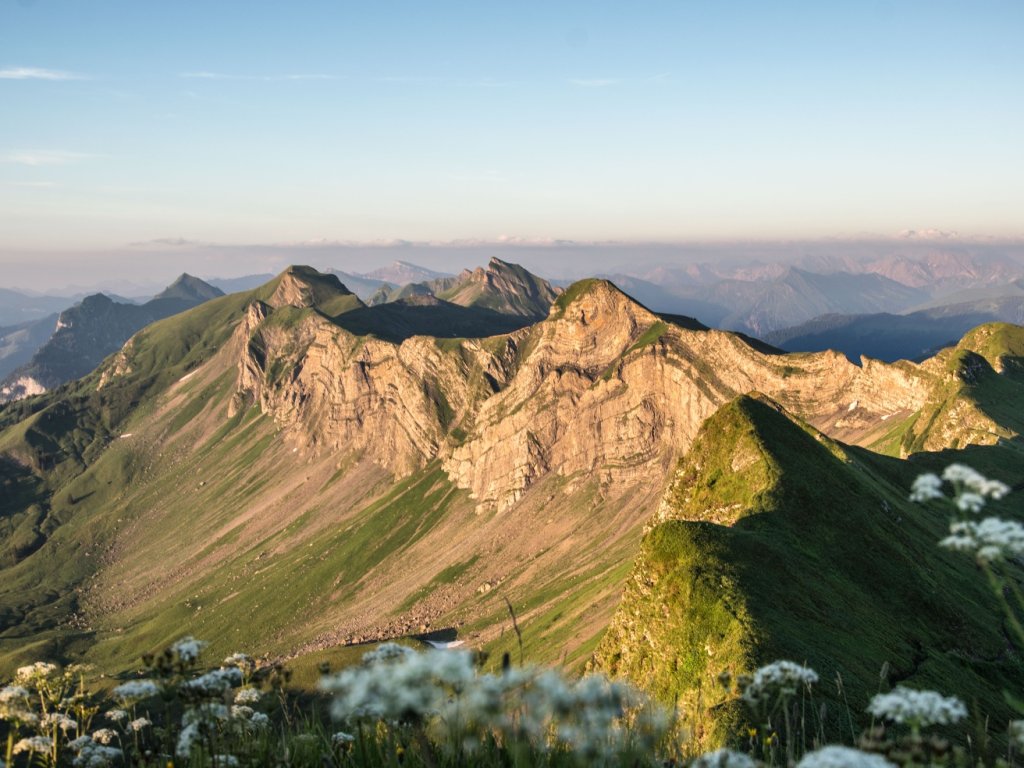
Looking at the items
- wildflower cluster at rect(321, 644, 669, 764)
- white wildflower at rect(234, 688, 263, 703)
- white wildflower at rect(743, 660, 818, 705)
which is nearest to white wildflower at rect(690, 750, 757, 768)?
wildflower cluster at rect(321, 644, 669, 764)

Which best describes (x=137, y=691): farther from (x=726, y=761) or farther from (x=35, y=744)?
(x=726, y=761)

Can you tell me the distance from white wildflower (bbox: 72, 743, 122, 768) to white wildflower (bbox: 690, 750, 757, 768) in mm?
10849

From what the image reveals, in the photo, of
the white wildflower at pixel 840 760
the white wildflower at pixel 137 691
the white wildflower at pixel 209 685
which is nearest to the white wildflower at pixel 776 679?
the white wildflower at pixel 840 760

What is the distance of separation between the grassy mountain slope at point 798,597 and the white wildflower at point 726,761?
73.8 feet

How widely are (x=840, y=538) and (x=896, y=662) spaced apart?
19.5m

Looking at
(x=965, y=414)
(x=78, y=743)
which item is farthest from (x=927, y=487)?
(x=965, y=414)

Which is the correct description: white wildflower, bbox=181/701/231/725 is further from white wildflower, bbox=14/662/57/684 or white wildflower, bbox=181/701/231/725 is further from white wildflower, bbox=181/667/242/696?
white wildflower, bbox=14/662/57/684

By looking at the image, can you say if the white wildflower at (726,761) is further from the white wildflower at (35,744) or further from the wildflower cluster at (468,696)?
the white wildflower at (35,744)

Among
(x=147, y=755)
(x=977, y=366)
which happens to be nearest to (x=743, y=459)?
(x=147, y=755)

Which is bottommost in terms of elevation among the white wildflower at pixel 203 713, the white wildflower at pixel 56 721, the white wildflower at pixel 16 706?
the white wildflower at pixel 56 721

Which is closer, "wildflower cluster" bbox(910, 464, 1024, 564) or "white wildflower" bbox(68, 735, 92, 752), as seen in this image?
"wildflower cluster" bbox(910, 464, 1024, 564)

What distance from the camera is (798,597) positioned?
5066 centimetres

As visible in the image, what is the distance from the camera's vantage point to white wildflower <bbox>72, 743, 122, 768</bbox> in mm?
12953

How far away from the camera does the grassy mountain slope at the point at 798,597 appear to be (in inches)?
1688
